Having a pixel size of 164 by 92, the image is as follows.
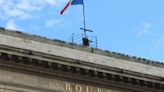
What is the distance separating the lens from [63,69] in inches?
1412

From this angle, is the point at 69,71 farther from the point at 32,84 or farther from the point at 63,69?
the point at 32,84

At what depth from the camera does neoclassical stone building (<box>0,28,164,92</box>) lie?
34469 mm

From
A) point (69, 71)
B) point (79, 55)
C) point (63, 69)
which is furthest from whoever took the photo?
point (79, 55)

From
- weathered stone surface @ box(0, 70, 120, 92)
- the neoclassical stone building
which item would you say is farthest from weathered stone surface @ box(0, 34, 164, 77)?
weathered stone surface @ box(0, 70, 120, 92)

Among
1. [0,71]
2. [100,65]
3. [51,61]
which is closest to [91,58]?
[100,65]

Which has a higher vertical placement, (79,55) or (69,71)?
(79,55)

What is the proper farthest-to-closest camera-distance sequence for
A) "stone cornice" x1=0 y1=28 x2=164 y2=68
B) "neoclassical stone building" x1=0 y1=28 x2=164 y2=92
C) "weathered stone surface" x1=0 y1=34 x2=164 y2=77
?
"stone cornice" x1=0 y1=28 x2=164 y2=68, "weathered stone surface" x1=0 y1=34 x2=164 y2=77, "neoclassical stone building" x1=0 y1=28 x2=164 y2=92

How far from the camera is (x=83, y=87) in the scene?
36906 millimetres

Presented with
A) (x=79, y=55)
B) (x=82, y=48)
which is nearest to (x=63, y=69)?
(x=79, y=55)

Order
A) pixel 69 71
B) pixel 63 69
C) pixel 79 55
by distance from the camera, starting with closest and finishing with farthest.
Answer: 1. pixel 63 69
2. pixel 69 71
3. pixel 79 55

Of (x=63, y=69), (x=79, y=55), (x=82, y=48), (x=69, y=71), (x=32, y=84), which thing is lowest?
(x=32, y=84)

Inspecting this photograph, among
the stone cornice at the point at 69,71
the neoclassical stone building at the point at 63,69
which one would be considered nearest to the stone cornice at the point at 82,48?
the neoclassical stone building at the point at 63,69

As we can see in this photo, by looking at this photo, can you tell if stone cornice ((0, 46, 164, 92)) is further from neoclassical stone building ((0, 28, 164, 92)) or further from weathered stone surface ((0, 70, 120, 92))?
weathered stone surface ((0, 70, 120, 92))

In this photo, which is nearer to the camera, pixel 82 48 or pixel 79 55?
pixel 79 55
